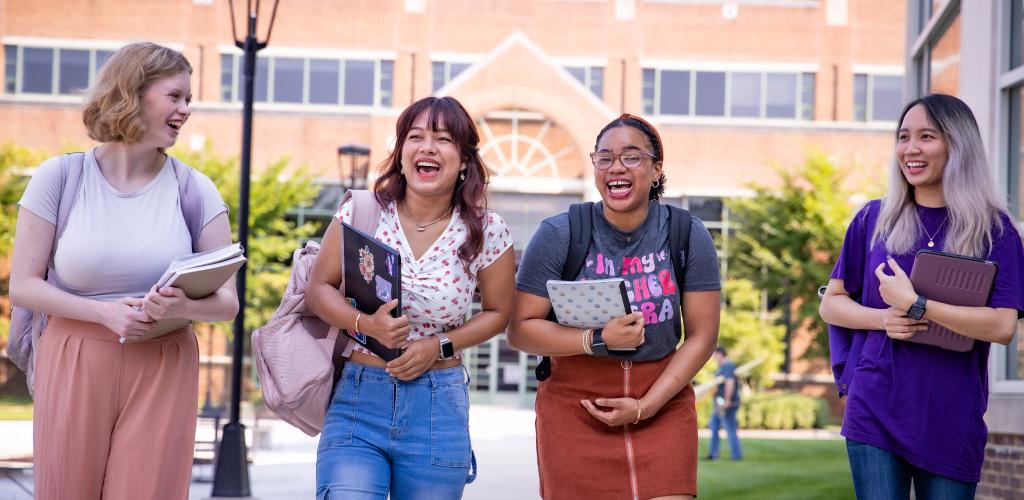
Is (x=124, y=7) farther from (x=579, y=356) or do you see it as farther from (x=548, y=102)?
(x=579, y=356)

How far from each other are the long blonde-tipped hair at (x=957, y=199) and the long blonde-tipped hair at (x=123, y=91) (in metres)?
2.56

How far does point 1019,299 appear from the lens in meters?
4.11

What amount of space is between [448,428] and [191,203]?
45.1 inches

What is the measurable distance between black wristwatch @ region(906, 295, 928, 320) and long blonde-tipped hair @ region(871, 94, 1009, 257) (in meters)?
0.27

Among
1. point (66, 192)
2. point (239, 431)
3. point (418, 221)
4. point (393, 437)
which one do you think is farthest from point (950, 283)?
point (239, 431)

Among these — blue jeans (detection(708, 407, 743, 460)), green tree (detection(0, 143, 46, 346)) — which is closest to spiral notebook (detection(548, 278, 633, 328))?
blue jeans (detection(708, 407, 743, 460))

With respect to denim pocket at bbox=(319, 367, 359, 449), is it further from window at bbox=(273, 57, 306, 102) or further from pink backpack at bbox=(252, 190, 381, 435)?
window at bbox=(273, 57, 306, 102)

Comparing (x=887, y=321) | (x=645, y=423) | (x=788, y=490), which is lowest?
(x=788, y=490)

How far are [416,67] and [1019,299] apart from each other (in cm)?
3490

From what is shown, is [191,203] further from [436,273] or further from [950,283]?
[950,283]

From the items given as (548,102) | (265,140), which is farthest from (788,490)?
(265,140)

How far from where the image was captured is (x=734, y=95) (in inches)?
1484

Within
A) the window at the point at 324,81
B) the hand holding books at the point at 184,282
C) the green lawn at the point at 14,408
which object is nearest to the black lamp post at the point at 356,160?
the green lawn at the point at 14,408

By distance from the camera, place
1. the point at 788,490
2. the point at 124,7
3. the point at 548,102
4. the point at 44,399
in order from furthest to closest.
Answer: the point at 124,7
the point at 548,102
the point at 788,490
the point at 44,399
